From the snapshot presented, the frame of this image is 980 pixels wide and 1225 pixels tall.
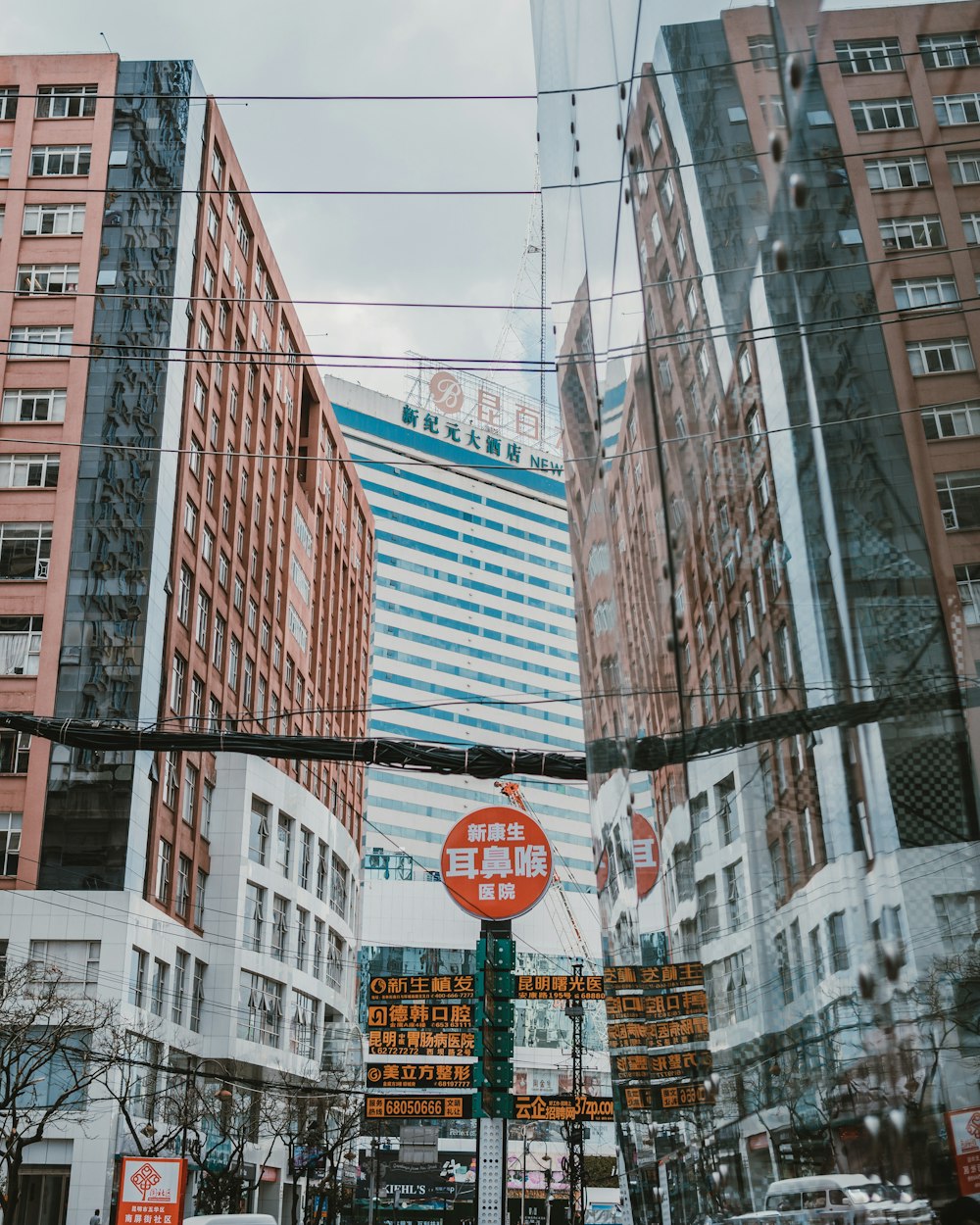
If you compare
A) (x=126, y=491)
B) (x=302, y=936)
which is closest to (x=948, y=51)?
(x=126, y=491)

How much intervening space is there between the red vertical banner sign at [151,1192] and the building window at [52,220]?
32.7 m

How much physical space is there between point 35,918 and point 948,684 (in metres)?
36.6

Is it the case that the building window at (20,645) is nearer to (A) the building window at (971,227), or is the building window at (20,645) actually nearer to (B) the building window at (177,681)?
(B) the building window at (177,681)

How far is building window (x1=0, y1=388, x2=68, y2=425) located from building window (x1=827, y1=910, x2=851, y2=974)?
41.7 meters

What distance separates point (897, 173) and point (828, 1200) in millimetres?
857

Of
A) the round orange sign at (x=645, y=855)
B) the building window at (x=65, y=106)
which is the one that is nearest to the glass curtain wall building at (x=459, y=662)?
the building window at (x=65, y=106)

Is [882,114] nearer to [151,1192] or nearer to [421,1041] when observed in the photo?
[421,1041]

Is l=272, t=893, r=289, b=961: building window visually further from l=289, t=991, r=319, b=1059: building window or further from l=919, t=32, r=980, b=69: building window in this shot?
l=919, t=32, r=980, b=69: building window

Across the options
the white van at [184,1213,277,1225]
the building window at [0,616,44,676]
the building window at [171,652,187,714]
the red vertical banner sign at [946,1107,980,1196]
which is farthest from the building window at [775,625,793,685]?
the building window at [171,652,187,714]

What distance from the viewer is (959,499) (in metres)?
0.92

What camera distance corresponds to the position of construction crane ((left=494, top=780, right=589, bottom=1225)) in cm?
2480

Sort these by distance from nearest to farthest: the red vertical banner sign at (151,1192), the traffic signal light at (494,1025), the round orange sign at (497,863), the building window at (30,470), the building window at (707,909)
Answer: the building window at (707,909), the traffic signal light at (494,1025), the round orange sign at (497,863), the red vertical banner sign at (151,1192), the building window at (30,470)

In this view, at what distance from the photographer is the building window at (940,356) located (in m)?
0.94

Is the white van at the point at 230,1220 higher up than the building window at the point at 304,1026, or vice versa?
the building window at the point at 304,1026
